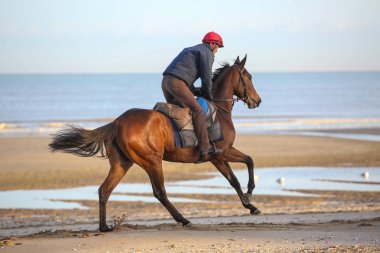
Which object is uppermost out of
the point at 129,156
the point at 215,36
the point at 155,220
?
the point at 215,36

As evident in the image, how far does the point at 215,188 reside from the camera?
69.1ft

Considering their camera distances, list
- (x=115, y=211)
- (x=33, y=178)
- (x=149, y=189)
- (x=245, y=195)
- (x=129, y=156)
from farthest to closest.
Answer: (x=33, y=178) → (x=149, y=189) → (x=115, y=211) → (x=245, y=195) → (x=129, y=156)

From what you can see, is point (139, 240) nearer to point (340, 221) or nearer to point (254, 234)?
point (254, 234)

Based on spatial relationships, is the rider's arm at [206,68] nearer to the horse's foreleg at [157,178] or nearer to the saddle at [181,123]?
the saddle at [181,123]

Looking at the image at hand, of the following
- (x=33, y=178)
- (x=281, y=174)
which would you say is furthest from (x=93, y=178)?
(x=281, y=174)

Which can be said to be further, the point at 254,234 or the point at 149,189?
the point at 149,189

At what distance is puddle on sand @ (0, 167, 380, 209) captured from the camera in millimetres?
19312

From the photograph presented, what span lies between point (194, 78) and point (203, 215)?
451 centimetres

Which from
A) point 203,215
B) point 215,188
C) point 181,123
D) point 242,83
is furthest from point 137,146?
point 215,188

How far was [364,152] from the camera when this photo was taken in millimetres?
28922

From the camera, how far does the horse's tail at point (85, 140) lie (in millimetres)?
11594

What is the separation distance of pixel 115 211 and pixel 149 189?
3.84 meters

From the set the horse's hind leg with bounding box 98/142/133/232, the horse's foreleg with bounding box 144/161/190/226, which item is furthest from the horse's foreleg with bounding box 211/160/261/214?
the horse's hind leg with bounding box 98/142/133/232

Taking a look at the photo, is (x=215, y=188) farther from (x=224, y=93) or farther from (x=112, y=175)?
(x=112, y=175)
